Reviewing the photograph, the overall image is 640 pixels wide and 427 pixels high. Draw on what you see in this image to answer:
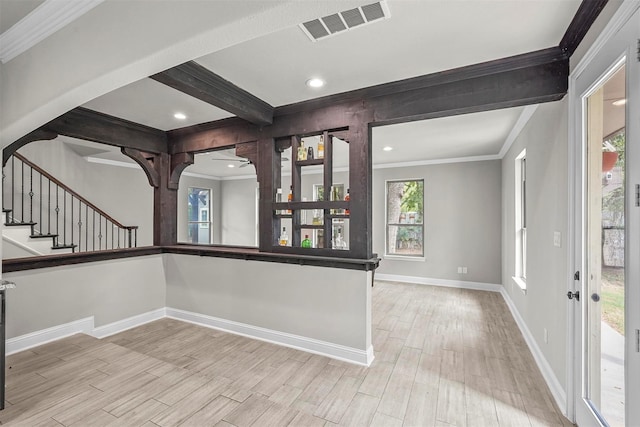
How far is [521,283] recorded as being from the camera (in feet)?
12.6

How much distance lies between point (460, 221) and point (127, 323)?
5678mm

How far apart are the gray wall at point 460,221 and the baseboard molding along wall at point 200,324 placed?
365cm

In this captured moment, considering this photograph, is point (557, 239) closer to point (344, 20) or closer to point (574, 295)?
point (574, 295)

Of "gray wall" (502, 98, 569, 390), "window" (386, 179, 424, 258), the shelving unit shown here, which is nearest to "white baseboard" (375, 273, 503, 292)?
"window" (386, 179, 424, 258)

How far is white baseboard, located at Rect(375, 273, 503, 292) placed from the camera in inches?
219

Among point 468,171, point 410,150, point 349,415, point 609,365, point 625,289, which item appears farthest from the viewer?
point 468,171

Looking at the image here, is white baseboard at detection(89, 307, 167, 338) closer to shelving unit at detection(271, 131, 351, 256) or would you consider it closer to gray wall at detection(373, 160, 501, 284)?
shelving unit at detection(271, 131, 351, 256)

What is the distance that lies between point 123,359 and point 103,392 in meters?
0.48

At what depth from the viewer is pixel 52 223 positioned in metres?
5.20

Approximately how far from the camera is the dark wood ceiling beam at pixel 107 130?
3062mm

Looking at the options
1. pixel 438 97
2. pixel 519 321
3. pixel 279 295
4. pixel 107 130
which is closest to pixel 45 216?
pixel 107 130

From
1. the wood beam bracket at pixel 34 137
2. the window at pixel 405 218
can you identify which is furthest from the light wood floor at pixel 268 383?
the window at pixel 405 218

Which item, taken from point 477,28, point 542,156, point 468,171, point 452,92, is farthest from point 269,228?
point 468,171

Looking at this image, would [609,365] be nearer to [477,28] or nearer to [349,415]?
[349,415]
